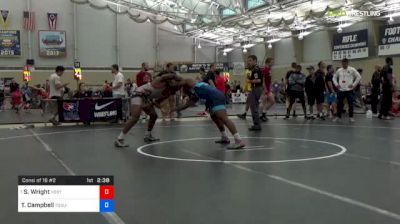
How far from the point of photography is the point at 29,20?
120 ft

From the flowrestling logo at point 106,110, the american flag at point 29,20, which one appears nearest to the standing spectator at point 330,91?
the flowrestling logo at point 106,110

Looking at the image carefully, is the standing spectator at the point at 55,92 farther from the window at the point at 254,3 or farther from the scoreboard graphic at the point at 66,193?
the window at the point at 254,3

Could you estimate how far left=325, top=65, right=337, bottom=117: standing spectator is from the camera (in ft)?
49.3

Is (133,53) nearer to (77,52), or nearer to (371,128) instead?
(77,52)

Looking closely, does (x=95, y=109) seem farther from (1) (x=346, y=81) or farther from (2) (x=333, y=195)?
(2) (x=333, y=195)

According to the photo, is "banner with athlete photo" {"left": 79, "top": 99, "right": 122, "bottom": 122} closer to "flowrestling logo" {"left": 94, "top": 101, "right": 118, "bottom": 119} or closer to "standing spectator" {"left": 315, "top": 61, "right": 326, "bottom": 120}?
"flowrestling logo" {"left": 94, "top": 101, "right": 118, "bottom": 119}

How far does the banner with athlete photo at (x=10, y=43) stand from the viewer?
3609cm

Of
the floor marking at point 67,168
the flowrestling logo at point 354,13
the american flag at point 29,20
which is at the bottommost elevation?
the floor marking at point 67,168

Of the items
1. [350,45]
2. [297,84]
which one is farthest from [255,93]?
[350,45]

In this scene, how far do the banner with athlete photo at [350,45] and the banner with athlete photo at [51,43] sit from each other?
2129 centimetres

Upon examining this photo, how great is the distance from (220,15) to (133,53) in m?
9.88

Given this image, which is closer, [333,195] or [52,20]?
[333,195]

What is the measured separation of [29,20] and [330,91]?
28.6 m

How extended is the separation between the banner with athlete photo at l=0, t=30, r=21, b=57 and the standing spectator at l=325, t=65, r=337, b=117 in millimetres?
28024
